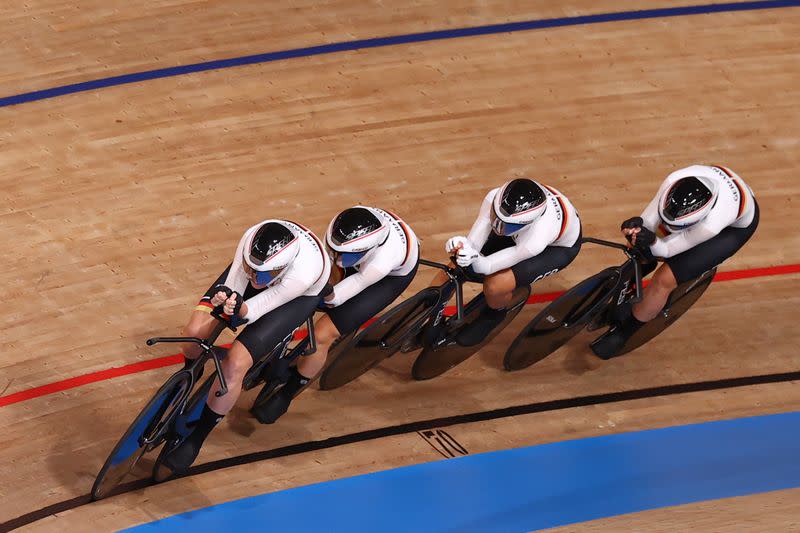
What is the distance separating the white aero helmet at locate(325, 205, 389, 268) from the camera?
3.88m

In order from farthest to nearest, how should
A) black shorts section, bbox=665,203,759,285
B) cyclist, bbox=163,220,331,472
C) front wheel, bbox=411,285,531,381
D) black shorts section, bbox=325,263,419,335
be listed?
front wheel, bbox=411,285,531,381
black shorts section, bbox=665,203,759,285
black shorts section, bbox=325,263,419,335
cyclist, bbox=163,220,331,472

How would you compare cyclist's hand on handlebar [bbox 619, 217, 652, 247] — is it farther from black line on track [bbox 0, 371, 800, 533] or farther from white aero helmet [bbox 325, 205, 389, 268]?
white aero helmet [bbox 325, 205, 389, 268]

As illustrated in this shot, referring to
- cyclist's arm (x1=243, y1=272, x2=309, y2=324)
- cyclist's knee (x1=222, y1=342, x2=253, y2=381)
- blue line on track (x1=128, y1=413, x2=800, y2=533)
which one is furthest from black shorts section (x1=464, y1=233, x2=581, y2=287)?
cyclist's knee (x1=222, y1=342, x2=253, y2=381)

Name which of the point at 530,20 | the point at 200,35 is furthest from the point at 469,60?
the point at 200,35

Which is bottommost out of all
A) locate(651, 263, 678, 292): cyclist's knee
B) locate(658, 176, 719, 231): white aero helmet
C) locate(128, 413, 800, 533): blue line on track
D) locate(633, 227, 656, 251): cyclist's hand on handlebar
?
locate(128, 413, 800, 533): blue line on track

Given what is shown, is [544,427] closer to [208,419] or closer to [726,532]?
[726,532]

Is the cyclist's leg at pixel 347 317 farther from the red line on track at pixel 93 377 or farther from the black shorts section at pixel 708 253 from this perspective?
the black shorts section at pixel 708 253

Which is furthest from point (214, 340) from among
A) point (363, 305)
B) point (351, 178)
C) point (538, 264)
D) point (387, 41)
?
point (387, 41)

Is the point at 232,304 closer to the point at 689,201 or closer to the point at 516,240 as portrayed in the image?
the point at 516,240

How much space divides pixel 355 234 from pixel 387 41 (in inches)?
109

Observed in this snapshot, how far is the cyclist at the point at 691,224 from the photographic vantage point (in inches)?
165

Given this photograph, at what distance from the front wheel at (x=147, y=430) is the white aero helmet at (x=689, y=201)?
2.03 metres

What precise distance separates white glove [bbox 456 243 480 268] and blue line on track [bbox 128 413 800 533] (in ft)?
2.84

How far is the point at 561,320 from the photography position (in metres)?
4.57
